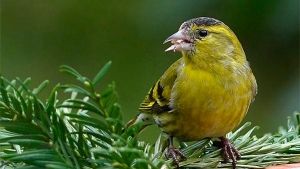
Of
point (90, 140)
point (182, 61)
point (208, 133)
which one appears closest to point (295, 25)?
point (182, 61)

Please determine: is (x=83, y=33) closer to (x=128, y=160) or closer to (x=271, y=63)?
(x=271, y=63)

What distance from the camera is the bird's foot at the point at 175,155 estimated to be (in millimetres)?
→ 1324

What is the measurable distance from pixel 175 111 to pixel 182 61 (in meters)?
0.19

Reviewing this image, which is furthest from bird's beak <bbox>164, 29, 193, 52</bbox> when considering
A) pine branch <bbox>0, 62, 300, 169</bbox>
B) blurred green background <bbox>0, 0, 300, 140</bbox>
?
pine branch <bbox>0, 62, 300, 169</bbox>

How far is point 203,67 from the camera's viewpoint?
2.04 metres

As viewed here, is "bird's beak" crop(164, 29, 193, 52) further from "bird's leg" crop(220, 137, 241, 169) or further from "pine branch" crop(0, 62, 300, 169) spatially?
"pine branch" crop(0, 62, 300, 169)

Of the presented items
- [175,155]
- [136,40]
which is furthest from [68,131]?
[136,40]

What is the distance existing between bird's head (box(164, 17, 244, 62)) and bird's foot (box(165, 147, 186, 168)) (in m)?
0.68

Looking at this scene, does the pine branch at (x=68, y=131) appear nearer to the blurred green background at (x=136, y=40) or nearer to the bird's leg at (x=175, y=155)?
the bird's leg at (x=175, y=155)

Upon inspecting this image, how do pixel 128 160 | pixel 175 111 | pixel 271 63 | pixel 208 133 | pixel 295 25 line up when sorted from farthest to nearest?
1. pixel 271 63
2. pixel 295 25
3. pixel 175 111
4. pixel 208 133
5. pixel 128 160

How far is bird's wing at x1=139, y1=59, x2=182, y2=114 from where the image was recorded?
6.51 ft

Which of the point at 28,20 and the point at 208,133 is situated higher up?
the point at 28,20

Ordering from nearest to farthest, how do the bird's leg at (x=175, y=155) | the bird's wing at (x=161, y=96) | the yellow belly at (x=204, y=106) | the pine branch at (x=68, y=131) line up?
the pine branch at (x=68, y=131) < the bird's leg at (x=175, y=155) < the yellow belly at (x=204, y=106) < the bird's wing at (x=161, y=96)

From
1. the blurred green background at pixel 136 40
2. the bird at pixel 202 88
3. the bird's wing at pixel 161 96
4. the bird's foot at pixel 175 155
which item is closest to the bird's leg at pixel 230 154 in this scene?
the bird's foot at pixel 175 155
